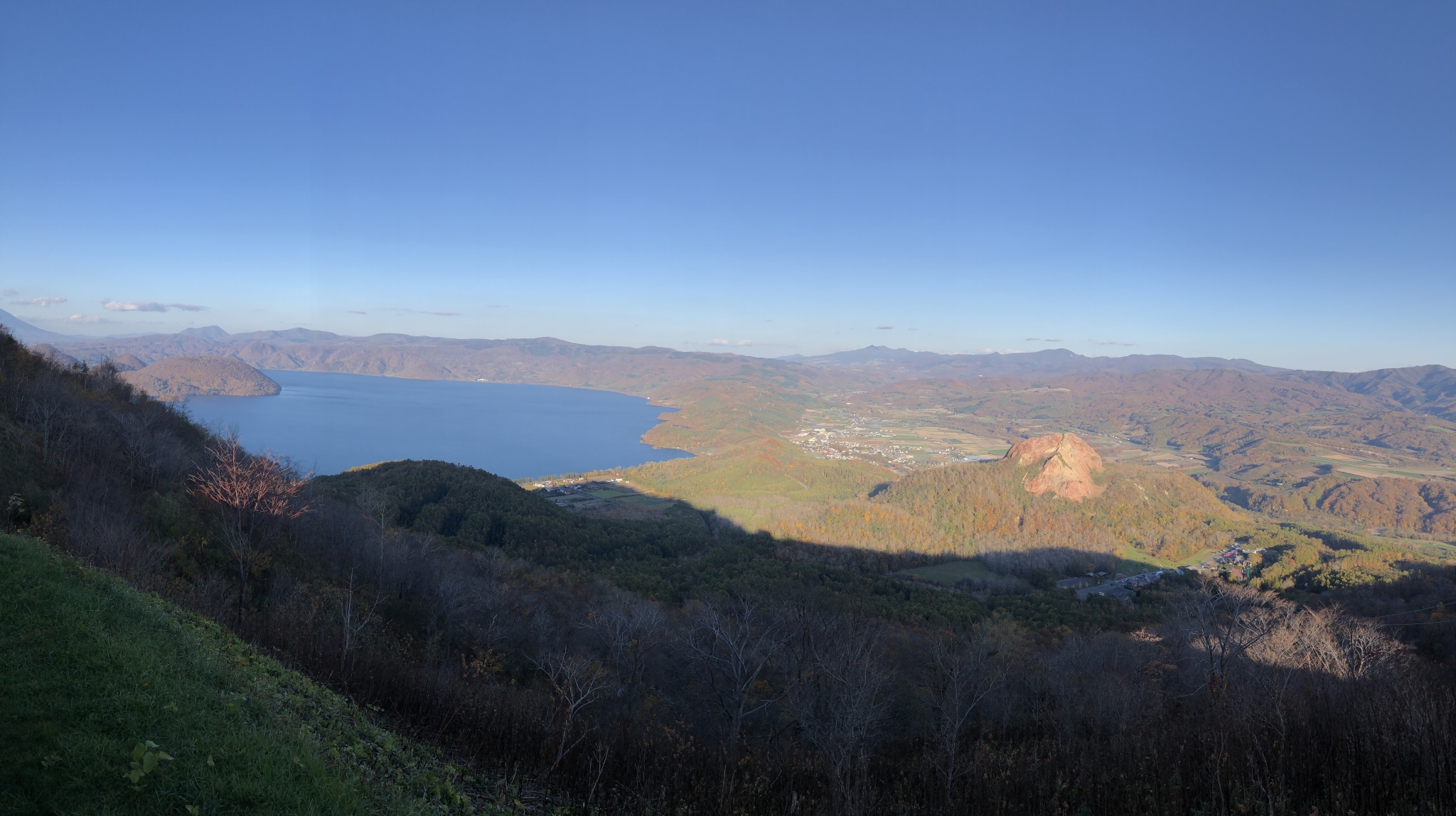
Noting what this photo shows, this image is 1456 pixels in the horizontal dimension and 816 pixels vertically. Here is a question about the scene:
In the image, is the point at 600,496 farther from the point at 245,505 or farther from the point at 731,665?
the point at 731,665

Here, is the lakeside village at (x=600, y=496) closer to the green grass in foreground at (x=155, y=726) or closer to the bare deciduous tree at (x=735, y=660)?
the bare deciduous tree at (x=735, y=660)

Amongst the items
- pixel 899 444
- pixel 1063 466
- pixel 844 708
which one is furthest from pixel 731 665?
pixel 899 444

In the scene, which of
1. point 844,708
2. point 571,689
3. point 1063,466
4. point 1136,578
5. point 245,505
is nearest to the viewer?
point 571,689

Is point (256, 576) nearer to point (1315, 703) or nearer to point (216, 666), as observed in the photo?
point (216, 666)

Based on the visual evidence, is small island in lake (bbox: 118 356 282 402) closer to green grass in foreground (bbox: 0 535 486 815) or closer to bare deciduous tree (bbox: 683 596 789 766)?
bare deciduous tree (bbox: 683 596 789 766)

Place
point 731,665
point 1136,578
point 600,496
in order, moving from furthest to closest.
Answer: point 600,496 → point 1136,578 → point 731,665

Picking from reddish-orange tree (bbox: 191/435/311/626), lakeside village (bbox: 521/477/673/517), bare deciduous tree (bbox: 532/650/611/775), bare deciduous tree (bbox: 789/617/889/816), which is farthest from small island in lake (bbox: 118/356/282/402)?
bare deciduous tree (bbox: 789/617/889/816)

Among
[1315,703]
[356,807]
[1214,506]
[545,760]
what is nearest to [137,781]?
[356,807]
